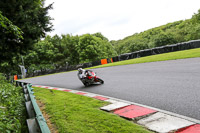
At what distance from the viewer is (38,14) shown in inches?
497

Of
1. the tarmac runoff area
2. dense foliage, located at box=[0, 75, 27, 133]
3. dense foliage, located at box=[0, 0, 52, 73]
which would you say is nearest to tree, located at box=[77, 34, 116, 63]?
dense foliage, located at box=[0, 0, 52, 73]

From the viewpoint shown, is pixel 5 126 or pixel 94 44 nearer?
pixel 5 126

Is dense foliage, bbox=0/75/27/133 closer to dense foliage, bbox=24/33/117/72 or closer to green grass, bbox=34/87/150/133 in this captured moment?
green grass, bbox=34/87/150/133

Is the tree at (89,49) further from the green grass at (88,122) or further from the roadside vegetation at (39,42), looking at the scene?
the green grass at (88,122)

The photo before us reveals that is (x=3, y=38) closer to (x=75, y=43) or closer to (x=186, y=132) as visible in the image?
(x=186, y=132)

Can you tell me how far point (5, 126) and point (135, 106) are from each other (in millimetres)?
3294

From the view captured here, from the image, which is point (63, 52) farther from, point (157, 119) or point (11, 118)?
point (157, 119)

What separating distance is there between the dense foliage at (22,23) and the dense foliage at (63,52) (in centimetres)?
3886

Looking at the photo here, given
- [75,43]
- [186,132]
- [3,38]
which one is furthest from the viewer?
[75,43]

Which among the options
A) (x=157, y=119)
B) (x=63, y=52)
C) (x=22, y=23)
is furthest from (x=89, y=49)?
(x=157, y=119)

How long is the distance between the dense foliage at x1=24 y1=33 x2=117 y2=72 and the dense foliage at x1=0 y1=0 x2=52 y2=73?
38.9 metres

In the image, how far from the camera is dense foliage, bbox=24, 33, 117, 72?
52719 mm

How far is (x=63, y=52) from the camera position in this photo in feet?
196

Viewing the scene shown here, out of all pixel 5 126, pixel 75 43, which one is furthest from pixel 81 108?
pixel 75 43
